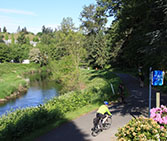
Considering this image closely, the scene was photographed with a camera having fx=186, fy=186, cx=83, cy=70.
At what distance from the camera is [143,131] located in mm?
5352

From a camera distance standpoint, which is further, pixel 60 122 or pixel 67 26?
pixel 67 26

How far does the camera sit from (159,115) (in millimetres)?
5953

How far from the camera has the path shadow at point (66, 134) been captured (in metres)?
8.12

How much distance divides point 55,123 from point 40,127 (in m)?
0.81

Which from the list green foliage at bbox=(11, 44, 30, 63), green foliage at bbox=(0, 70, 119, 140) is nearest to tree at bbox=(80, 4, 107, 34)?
green foliage at bbox=(11, 44, 30, 63)

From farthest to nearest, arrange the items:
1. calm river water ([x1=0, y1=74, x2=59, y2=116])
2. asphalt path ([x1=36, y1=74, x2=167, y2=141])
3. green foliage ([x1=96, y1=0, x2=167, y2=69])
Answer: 1. calm river water ([x1=0, y1=74, x2=59, y2=116])
2. green foliage ([x1=96, y1=0, x2=167, y2=69])
3. asphalt path ([x1=36, y1=74, x2=167, y2=141])

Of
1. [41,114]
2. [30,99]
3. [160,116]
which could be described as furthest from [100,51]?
[160,116]

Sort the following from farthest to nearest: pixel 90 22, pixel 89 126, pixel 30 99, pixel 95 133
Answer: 1. pixel 90 22
2. pixel 30 99
3. pixel 89 126
4. pixel 95 133

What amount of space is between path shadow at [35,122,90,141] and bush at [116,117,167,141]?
283 centimetres

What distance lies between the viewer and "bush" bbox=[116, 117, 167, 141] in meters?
5.24

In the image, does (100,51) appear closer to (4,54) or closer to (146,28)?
(146,28)

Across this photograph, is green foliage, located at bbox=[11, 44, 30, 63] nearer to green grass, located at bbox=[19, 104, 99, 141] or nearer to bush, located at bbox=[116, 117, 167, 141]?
green grass, located at bbox=[19, 104, 99, 141]

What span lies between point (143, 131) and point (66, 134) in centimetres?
427

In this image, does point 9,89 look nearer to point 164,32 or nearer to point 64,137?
point 64,137
